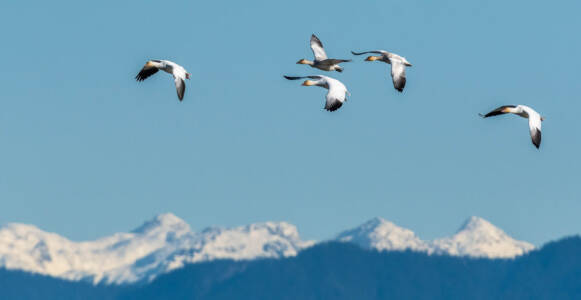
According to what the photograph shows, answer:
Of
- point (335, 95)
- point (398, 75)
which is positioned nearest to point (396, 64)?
point (398, 75)

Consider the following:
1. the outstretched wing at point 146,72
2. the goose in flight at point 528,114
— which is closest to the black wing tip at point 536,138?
the goose in flight at point 528,114

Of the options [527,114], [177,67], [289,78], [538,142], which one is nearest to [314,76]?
[289,78]

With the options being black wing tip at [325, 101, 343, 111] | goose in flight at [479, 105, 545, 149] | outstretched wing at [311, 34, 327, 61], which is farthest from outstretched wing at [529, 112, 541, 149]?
outstretched wing at [311, 34, 327, 61]

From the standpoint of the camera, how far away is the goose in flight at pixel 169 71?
72.0 m

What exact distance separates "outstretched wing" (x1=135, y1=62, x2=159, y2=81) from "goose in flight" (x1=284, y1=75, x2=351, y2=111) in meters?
9.53

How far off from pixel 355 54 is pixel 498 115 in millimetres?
10129

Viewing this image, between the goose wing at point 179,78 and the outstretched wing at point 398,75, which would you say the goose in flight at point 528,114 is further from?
the goose wing at point 179,78

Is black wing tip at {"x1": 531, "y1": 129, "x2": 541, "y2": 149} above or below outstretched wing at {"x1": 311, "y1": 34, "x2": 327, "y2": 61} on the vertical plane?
below

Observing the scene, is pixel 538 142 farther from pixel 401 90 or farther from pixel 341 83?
pixel 341 83

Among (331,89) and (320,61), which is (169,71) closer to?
(331,89)

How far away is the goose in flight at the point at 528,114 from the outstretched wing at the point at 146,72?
76.0 feet

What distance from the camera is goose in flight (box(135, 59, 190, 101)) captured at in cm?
7199

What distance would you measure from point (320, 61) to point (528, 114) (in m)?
17.3

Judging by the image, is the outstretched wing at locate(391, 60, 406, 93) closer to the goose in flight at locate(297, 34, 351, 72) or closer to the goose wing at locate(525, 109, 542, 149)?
the goose in flight at locate(297, 34, 351, 72)
